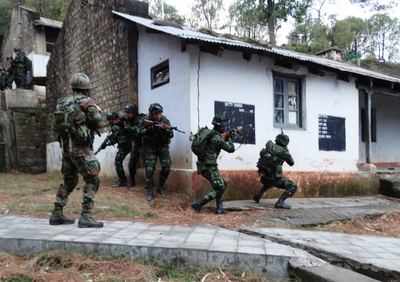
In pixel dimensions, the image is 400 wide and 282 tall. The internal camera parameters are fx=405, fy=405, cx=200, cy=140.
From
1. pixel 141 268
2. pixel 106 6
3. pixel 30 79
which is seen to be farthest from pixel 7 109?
pixel 141 268

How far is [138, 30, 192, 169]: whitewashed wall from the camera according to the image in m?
8.01

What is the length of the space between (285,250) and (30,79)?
54.2 ft

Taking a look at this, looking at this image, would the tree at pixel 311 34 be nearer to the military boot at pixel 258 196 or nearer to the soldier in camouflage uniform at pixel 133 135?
the soldier in camouflage uniform at pixel 133 135

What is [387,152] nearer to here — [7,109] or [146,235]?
[146,235]

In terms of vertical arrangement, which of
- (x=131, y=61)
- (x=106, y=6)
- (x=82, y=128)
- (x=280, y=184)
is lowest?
(x=280, y=184)

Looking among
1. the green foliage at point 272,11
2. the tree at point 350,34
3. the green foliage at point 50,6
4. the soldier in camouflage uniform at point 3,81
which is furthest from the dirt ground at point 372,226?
the green foliage at point 50,6

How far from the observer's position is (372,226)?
672 centimetres

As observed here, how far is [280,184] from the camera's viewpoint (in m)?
7.42

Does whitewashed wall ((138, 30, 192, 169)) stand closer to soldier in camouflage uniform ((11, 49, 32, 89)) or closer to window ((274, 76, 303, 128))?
window ((274, 76, 303, 128))

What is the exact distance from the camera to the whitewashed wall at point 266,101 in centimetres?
816

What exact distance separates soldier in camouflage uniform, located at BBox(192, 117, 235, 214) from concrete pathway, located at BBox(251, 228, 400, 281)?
4.46ft

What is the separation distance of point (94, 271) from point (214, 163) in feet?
10.8

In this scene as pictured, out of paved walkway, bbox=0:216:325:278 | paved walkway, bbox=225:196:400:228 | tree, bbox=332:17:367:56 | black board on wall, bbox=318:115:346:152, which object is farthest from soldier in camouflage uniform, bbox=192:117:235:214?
tree, bbox=332:17:367:56

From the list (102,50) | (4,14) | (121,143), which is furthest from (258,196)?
(4,14)
